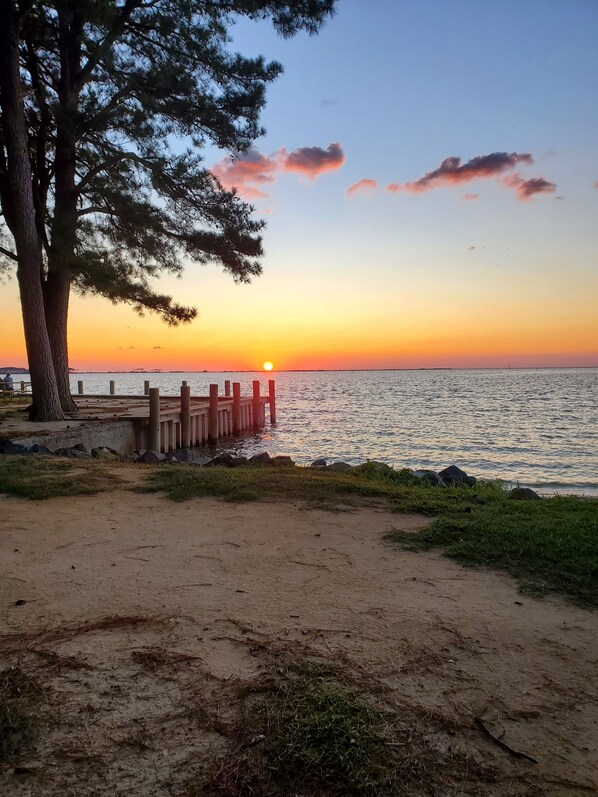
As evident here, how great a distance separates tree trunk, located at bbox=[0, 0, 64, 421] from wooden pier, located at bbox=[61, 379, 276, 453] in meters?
2.59

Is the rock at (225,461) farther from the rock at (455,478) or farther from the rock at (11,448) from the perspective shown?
the rock at (455,478)

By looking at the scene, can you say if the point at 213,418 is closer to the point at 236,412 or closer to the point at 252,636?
the point at 236,412

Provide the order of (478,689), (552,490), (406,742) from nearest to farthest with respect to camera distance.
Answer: (406,742), (478,689), (552,490)

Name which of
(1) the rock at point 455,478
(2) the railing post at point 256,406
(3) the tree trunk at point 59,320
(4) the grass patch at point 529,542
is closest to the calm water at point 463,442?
(2) the railing post at point 256,406

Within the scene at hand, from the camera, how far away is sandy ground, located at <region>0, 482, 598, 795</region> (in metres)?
1.99

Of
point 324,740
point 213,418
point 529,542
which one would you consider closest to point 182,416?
point 213,418

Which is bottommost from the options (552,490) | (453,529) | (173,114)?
(552,490)

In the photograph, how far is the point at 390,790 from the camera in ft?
5.97

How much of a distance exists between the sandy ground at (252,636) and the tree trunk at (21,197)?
29.4 ft

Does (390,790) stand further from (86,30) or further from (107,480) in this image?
(86,30)

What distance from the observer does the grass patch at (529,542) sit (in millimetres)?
3826

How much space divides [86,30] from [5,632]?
1612 centimetres

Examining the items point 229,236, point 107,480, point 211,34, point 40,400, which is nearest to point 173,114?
point 211,34

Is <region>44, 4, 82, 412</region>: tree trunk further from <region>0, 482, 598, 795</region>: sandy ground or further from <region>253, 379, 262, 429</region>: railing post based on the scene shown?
<region>253, 379, 262, 429</region>: railing post
